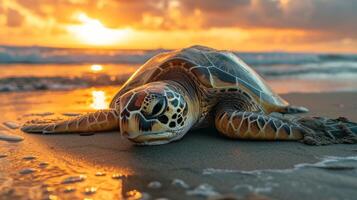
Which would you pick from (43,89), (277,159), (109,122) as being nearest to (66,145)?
(109,122)

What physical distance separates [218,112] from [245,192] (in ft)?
6.22

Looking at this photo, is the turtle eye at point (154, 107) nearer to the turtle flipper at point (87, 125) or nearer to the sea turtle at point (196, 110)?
the sea turtle at point (196, 110)

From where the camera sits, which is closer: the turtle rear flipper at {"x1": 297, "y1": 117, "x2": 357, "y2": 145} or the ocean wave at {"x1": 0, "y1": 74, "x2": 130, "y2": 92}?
the turtle rear flipper at {"x1": 297, "y1": 117, "x2": 357, "y2": 145}

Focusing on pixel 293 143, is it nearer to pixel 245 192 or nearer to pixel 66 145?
pixel 245 192

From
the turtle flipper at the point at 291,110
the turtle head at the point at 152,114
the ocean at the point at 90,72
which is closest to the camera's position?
the turtle head at the point at 152,114

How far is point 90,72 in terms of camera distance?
1480cm

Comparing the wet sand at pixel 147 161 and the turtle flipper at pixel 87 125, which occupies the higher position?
the turtle flipper at pixel 87 125

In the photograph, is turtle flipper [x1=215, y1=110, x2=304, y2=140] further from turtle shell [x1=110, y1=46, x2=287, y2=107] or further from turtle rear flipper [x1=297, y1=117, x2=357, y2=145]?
turtle shell [x1=110, y1=46, x2=287, y2=107]

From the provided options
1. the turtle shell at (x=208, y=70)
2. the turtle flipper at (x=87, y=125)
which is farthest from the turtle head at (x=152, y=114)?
the turtle flipper at (x=87, y=125)

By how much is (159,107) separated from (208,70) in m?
1.28

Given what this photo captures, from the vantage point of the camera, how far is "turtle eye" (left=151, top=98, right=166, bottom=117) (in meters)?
3.68

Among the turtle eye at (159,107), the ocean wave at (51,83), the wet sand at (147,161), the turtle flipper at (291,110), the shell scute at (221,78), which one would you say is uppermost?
the ocean wave at (51,83)

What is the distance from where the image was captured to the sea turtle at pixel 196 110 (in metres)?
3.72

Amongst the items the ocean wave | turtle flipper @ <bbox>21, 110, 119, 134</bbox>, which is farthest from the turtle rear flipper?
the ocean wave
